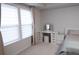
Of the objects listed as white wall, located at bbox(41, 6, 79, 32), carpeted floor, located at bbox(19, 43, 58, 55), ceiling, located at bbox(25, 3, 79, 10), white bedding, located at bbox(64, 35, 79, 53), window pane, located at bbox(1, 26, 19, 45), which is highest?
ceiling, located at bbox(25, 3, 79, 10)

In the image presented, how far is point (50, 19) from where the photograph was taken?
4.36 ft

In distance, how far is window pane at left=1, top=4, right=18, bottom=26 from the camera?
1146mm

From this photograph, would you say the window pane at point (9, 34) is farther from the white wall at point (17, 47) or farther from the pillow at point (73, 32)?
the pillow at point (73, 32)

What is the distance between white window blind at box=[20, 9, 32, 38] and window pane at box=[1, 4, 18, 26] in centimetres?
10

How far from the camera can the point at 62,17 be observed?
1300 mm

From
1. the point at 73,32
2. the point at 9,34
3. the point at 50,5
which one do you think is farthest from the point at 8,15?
the point at 73,32

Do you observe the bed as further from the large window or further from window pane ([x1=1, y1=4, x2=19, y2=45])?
window pane ([x1=1, y1=4, x2=19, y2=45])

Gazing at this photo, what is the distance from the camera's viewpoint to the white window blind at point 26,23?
1.29 m

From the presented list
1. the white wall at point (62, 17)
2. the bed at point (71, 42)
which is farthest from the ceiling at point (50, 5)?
the bed at point (71, 42)

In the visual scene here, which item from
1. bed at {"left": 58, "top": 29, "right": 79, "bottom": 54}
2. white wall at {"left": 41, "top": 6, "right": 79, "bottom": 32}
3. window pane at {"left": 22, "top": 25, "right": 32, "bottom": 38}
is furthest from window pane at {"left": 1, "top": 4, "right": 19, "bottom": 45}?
bed at {"left": 58, "top": 29, "right": 79, "bottom": 54}

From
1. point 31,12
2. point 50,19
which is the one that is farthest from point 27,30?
point 50,19

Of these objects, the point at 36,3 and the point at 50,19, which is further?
the point at 50,19

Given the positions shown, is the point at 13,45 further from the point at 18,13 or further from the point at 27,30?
the point at 18,13

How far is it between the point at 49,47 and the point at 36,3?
2.00 feet
